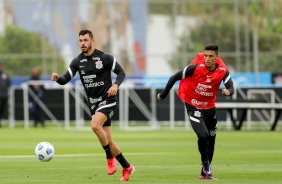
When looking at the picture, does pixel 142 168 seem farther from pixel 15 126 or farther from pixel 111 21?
pixel 111 21

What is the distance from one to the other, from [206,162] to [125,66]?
29444mm

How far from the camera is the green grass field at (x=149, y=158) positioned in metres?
15.5

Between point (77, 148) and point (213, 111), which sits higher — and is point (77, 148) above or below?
below

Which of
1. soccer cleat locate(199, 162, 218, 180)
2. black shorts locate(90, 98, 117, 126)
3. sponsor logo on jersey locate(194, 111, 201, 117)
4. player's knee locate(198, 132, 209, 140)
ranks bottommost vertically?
soccer cleat locate(199, 162, 218, 180)

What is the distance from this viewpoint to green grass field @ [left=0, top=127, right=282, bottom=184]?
15.5 meters

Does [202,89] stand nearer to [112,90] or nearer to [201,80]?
[201,80]

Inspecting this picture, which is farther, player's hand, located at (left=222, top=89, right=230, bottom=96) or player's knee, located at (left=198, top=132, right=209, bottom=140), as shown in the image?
player's knee, located at (left=198, top=132, right=209, bottom=140)

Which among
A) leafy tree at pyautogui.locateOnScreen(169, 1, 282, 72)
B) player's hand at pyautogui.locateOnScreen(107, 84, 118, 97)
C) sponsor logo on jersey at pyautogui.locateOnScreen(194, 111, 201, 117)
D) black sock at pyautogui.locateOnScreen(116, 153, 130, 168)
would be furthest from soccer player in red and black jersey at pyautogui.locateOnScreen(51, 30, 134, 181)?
leafy tree at pyautogui.locateOnScreen(169, 1, 282, 72)

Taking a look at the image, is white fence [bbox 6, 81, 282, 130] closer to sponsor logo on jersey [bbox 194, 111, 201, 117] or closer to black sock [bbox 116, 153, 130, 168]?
sponsor logo on jersey [bbox 194, 111, 201, 117]

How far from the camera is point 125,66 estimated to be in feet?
147

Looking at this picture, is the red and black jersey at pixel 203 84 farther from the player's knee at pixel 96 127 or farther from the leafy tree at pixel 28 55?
the leafy tree at pixel 28 55

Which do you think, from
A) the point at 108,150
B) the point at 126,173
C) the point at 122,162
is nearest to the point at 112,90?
the point at 108,150

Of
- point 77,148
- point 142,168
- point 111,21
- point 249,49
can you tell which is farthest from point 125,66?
point 142,168

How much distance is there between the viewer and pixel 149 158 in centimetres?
2019
